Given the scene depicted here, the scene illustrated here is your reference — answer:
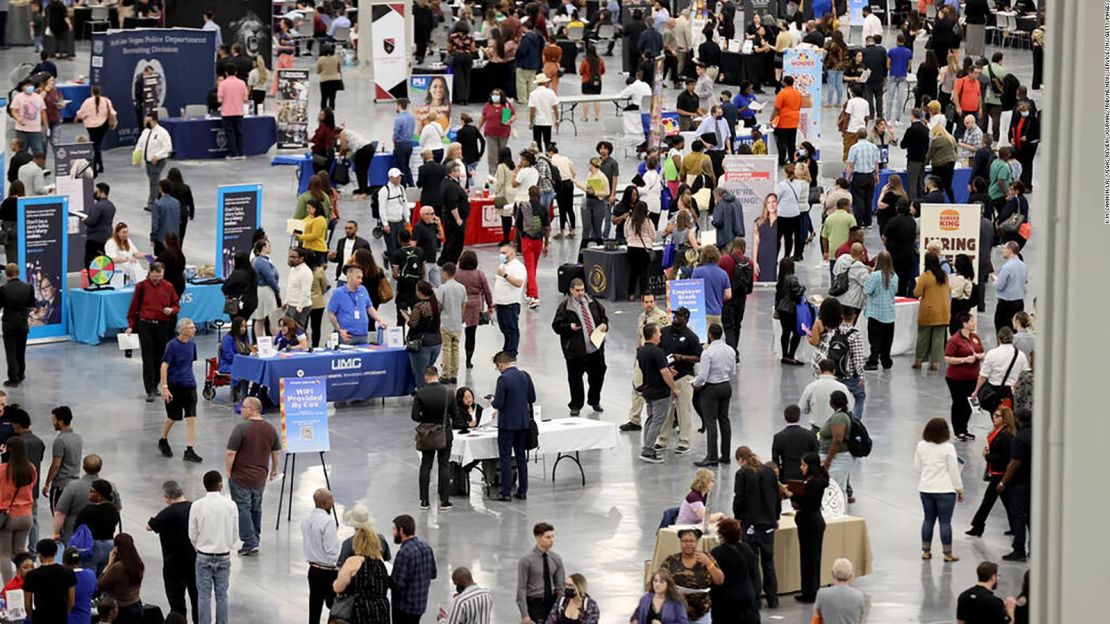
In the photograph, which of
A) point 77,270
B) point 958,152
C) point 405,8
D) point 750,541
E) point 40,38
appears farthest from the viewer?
point 40,38

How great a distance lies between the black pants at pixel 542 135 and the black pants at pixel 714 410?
596 inches

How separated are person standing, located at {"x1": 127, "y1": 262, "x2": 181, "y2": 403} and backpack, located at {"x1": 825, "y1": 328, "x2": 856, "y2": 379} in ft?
20.0

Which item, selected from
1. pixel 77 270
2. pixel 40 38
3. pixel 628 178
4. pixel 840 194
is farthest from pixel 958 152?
pixel 40 38

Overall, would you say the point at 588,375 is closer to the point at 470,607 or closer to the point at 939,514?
the point at 939,514

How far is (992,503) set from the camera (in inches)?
564

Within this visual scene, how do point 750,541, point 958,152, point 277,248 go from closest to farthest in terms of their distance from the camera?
point 750,541 → point 277,248 → point 958,152

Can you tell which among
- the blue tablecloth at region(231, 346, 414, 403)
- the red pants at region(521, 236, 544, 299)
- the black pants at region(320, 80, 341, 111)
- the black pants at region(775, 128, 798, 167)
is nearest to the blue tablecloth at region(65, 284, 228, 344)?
the blue tablecloth at region(231, 346, 414, 403)

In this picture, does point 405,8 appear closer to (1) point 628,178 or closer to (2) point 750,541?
(1) point 628,178

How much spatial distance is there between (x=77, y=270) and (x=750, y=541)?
10.9 metres

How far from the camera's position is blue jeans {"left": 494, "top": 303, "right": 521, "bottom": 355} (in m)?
19.2

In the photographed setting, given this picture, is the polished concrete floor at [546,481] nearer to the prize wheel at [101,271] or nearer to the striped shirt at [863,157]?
the prize wheel at [101,271]

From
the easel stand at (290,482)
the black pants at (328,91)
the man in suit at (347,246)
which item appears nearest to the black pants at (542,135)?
the black pants at (328,91)

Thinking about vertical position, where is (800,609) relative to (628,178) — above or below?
below

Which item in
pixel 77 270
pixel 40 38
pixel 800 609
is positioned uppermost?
pixel 40 38
